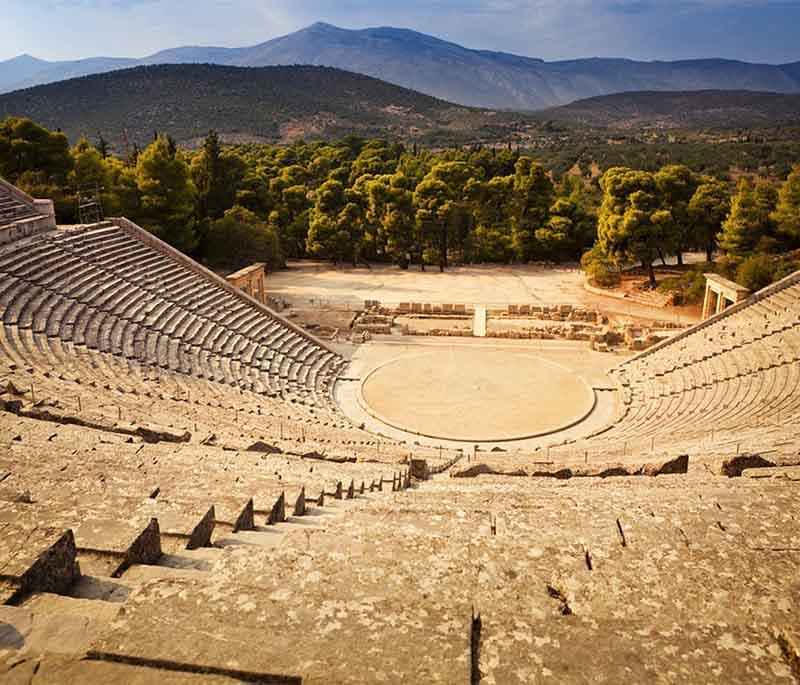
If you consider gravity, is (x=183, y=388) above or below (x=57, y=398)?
below

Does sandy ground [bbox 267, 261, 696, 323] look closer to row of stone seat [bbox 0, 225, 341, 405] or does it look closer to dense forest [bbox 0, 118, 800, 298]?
dense forest [bbox 0, 118, 800, 298]

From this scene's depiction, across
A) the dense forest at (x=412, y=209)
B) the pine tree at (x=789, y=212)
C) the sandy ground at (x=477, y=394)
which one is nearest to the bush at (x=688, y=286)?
the dense forest at (x=412, y=209)

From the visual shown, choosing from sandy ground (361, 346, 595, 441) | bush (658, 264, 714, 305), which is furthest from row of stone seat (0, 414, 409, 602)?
bush (658, 264, 714, 305)

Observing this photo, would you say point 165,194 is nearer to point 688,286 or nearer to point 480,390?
point 480,390

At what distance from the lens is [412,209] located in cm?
3803

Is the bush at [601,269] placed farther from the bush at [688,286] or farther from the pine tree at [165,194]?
the pine tree at [165,194]

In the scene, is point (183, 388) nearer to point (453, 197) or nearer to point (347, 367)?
point (347, 367)

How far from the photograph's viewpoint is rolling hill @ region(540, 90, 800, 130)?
147m

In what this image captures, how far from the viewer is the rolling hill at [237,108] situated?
84438mm

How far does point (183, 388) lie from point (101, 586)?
1170 centimetres

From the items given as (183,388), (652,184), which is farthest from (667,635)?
(652,184)

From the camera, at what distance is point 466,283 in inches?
1325

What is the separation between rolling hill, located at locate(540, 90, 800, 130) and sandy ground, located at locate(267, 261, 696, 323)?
122 meters

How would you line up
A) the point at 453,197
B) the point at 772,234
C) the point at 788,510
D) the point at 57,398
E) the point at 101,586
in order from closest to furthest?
1. the point at 101,586
2. the point at 788,510
3. the point at 57,398
4. the point at 772,234
5. the point at 453,197
